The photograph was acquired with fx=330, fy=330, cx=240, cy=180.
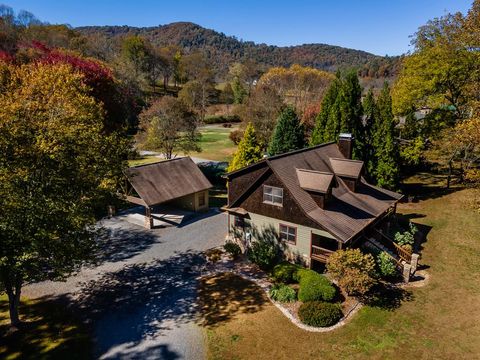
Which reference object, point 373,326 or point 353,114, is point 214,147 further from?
point 373,326

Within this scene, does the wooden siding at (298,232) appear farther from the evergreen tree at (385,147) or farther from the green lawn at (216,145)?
the green lawn at (216,145)

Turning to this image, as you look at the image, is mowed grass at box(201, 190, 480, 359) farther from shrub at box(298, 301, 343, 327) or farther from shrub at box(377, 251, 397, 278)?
shrub at box(377, 251, 397, 278)

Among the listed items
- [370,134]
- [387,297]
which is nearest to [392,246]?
[387,297]

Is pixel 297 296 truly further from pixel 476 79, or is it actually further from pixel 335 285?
pixel 476 79

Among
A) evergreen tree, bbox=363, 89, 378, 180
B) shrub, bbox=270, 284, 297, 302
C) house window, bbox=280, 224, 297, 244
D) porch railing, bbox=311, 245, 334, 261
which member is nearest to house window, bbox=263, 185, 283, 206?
house window, bbox=280, 224, 297, 244

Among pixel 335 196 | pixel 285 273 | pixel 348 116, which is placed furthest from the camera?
pixel 348 116

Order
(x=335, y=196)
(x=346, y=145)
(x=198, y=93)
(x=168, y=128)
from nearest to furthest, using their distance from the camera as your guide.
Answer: (x=335, y=196) → (x=346, y=145) → (x=168, y=128) → (x=198, y=93)
